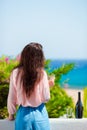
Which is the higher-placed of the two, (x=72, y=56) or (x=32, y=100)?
(x=72, y=56)

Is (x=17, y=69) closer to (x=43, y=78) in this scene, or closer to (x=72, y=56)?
(x=43, y=78)

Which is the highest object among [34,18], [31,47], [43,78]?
[34,18]

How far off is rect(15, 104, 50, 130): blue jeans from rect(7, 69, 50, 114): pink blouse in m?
0.05

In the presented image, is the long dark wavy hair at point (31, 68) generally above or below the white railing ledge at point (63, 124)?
above

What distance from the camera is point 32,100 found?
305 centimetres

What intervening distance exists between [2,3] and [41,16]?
1.07 metres

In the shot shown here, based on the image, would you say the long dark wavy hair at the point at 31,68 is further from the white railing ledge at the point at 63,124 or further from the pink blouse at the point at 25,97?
the white railing ledge at the point at 63,124

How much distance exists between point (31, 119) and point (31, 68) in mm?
334

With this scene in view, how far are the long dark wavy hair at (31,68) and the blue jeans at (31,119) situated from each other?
0.36 ft

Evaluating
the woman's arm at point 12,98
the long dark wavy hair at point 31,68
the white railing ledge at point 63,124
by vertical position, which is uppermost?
the long dark wavy hair at point 31,68

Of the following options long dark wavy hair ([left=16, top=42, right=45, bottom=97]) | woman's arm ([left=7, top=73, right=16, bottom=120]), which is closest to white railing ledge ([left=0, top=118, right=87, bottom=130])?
woman's arm ([left=7, top=73, right=16, bottom=120])

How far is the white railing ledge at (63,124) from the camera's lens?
323cm

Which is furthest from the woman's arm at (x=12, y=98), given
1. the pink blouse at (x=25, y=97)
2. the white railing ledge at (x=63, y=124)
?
the white railing ledge at (x=63, y=124)

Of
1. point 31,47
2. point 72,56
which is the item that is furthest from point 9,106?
point 72,56
